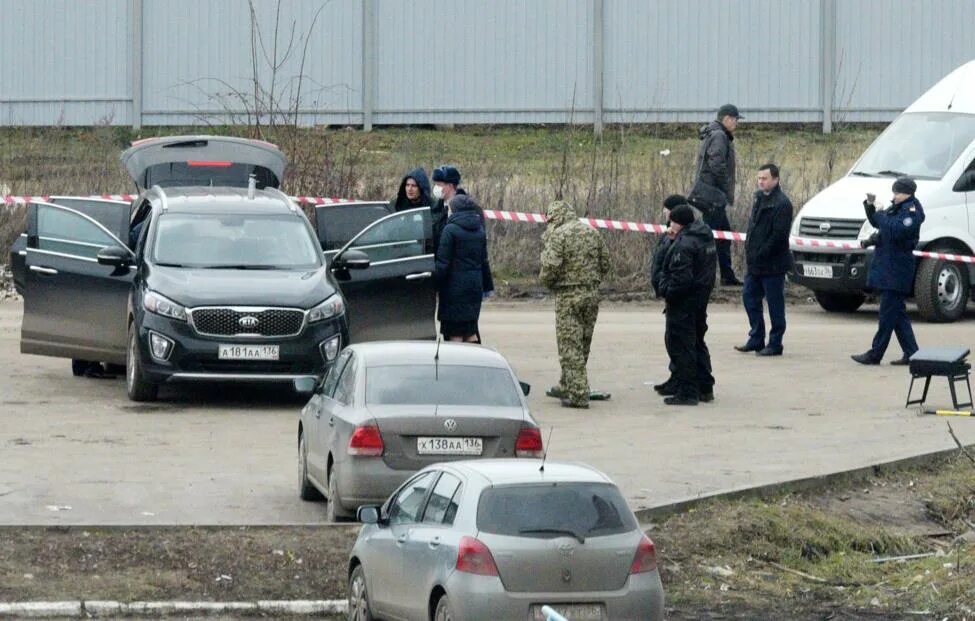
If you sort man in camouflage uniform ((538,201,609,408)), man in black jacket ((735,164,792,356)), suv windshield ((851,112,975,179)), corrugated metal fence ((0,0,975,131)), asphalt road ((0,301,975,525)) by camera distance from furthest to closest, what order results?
corrugated metal fence ((0,0,975,131))
suv windshield ((851,112,975,179))
man in black jacket ((735,164,792,356))
man in camouflage uniform ((538,201,609,408))
asphalt road ((0,301,975,525))

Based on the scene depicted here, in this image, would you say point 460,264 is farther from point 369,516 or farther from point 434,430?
point 369,516

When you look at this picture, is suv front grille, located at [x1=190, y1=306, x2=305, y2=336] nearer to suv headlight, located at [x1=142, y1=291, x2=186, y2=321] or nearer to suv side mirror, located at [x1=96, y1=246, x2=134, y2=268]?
suv headlight, located at [x1=142, y1=291, x2=186, y2=321]

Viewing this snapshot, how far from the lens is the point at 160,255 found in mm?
19297

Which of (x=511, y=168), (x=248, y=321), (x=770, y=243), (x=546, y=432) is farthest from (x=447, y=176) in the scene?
(x=511, y=168)

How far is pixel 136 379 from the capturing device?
18766mm

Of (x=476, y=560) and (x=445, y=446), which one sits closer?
(x=476, y=560)

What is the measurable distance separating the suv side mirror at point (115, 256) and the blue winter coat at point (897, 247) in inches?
301

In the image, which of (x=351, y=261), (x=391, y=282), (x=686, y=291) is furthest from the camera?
→ (x=391, y=282)

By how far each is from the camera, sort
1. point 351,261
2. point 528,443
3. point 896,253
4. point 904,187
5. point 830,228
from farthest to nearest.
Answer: point 830,228 → point 904,187 → point 896,253 → point 351,261 → point 528,443

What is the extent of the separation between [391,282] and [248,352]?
2251mm

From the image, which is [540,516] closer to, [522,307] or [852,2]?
[522,307]

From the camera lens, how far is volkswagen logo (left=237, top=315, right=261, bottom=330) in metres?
18.5

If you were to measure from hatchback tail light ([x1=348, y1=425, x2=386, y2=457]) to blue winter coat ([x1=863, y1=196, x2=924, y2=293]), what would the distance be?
896cm

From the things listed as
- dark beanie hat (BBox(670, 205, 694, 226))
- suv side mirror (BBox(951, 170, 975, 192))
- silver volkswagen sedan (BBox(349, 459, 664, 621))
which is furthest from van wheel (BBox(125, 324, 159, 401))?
suv side mirror (BBox(951, 170, 975, 192))
